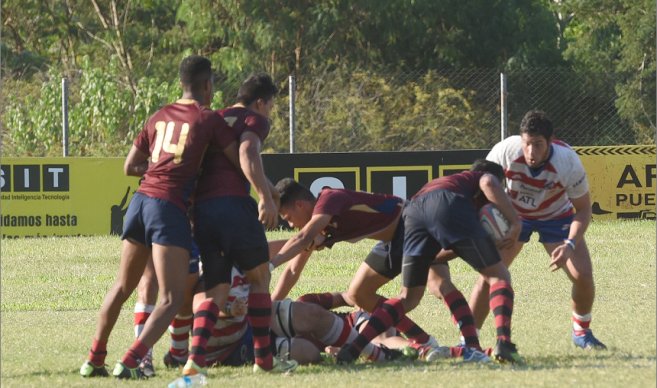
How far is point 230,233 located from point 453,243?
1336 mm

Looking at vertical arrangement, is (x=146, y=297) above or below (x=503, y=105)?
below

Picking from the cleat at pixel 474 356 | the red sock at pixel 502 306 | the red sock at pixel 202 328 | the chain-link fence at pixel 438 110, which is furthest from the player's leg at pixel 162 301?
the chain-link fence at pixel 438 110

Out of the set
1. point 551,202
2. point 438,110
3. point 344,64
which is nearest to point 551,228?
point 551,202

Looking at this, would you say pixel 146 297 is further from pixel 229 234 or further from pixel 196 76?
pixel 196 76

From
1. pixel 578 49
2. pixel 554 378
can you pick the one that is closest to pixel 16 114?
pixel 578 49

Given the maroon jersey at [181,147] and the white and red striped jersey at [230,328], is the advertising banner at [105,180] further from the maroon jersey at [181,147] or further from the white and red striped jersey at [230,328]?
the maroon jersey at [181,147]

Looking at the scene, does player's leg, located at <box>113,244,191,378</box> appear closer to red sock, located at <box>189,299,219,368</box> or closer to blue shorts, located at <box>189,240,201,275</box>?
red sock, located at <box>189,299,219,368</box>

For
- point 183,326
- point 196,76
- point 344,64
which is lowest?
point 183,326

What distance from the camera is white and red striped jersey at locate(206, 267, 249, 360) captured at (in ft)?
26.6

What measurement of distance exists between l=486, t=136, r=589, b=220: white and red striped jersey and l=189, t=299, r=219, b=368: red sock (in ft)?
7.97

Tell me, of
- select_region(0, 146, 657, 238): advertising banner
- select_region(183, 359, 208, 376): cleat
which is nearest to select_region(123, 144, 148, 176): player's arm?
select_region(183, 359, 208, 376): cleat

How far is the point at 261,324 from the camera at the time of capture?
777 centimetres

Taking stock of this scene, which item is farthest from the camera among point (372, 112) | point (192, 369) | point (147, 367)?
point (372, 112)

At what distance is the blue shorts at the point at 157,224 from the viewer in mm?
7570
